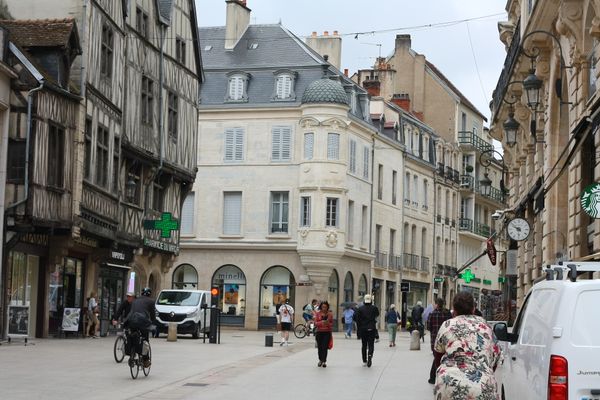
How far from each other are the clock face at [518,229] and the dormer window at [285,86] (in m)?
31.9

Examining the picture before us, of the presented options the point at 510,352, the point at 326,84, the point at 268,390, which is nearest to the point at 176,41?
the point at 326,84

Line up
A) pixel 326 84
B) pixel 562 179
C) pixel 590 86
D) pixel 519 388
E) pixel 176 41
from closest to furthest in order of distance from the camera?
pixel 519 388 → pixel 590 86 → pixel 562 179 → pixel 176 41 → pixel 326 84

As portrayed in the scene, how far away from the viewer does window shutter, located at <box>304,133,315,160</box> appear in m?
55.8

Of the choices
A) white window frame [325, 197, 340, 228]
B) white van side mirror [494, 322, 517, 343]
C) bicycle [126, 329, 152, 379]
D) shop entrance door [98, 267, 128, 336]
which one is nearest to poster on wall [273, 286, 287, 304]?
white window frame [325, 197, 340, 228]

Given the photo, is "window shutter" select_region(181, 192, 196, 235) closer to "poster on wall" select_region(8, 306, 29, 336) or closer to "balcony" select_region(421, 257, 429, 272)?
"balcony" select_region(421, 257, 429, 272)

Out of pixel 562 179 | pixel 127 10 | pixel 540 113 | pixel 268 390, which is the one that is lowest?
pixel 268 390

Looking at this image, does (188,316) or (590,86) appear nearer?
(590,86)

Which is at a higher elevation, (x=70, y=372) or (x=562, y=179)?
(x=562, y=179)

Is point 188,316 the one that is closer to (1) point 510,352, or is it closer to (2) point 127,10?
(2) point 127,10

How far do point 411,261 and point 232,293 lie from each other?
15.5 meters

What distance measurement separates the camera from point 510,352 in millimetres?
11664

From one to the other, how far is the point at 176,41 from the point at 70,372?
23745 millimetres

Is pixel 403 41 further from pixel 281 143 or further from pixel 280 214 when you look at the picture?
pixel 280 214

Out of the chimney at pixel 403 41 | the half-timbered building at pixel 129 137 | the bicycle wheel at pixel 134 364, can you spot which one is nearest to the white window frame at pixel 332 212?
the half-timbered building at pixel 129 137
